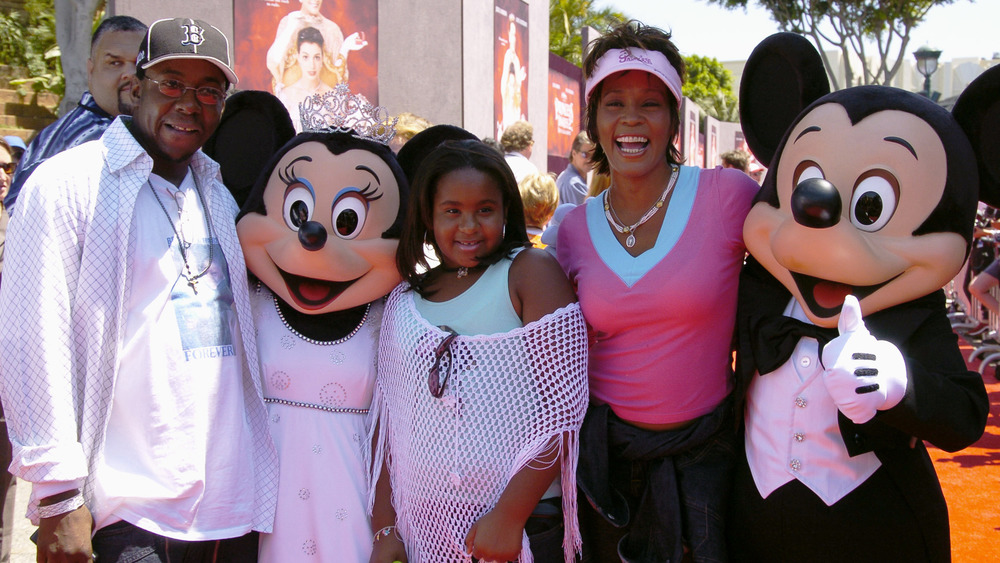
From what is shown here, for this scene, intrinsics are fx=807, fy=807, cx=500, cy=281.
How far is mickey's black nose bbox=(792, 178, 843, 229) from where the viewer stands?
6.54 ft

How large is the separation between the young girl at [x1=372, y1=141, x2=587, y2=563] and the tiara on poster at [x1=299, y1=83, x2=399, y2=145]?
15.0 inches

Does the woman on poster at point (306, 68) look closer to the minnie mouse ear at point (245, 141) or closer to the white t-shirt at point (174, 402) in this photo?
the minnie mouse ear at point (245, 141)

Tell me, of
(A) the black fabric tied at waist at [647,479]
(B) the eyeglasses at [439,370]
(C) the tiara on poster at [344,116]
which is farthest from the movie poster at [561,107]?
(B) the eyeglasses at [439,370]

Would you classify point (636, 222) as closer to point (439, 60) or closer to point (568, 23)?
point (439, 60)

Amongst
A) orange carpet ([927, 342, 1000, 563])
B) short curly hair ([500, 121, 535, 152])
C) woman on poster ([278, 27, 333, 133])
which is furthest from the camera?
woman on poster ([278, 27, 333, 133])

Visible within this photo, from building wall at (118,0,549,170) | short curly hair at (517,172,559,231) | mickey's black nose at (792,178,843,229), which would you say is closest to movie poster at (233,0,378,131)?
building wall at (118,0,549,170)

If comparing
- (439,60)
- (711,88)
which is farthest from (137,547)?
(711,88)

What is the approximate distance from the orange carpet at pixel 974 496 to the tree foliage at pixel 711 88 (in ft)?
97.2

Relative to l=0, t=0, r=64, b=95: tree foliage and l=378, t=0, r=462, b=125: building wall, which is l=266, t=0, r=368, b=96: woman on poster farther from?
l=0, t=0, r=64, b=95: tree foliage

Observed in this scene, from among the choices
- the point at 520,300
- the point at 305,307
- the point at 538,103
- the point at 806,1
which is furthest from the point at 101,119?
the point at 806,1

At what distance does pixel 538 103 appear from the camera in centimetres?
1245

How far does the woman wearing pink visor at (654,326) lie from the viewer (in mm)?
2268

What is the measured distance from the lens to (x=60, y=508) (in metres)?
1.97

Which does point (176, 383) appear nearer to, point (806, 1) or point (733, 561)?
point (733, 561)
